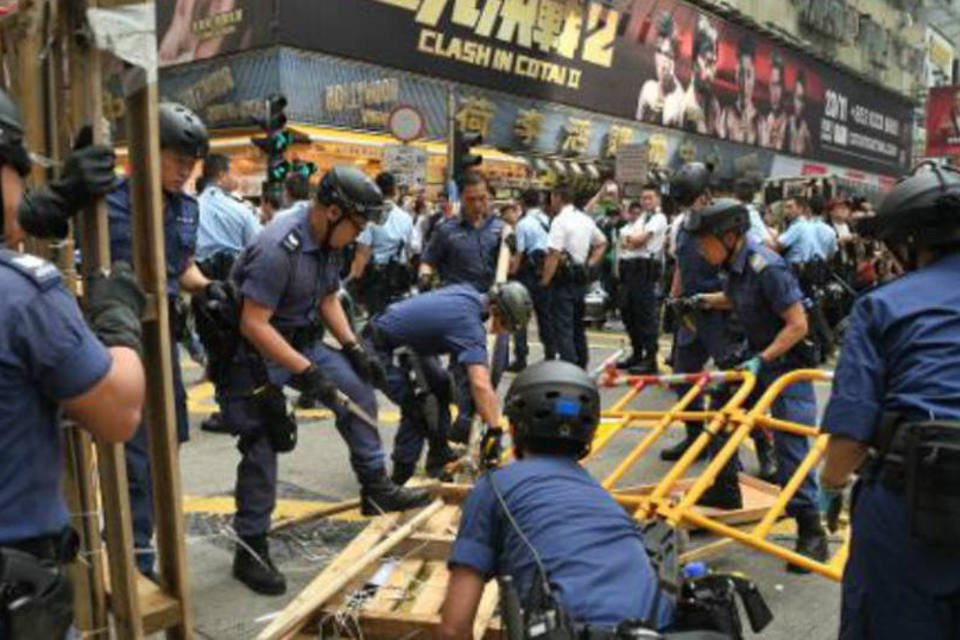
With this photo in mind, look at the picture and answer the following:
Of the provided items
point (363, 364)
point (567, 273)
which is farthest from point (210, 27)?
point (363, 364)

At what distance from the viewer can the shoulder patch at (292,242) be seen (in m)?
4.24

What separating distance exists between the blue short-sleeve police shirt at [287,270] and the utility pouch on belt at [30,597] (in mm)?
2308

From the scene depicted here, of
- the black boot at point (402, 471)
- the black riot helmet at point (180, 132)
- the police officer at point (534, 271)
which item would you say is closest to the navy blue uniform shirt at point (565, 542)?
the black riot helmet at point (180, 132)

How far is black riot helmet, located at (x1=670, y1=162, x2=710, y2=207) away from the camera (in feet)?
22.0

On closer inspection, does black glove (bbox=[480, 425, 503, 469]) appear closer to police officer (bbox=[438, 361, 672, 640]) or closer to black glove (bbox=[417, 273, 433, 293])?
police officer (bbox=[438, 361, 672, 640])

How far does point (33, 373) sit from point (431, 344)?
3.47 metres

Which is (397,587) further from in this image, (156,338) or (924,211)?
(924,211)

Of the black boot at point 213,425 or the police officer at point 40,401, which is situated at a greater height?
the police officer at point 40,401

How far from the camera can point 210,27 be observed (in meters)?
20.4

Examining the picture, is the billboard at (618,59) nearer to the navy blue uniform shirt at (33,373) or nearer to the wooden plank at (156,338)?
the wooden plank at (156,338)

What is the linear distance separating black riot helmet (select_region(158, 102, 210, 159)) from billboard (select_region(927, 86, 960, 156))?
1447 inches

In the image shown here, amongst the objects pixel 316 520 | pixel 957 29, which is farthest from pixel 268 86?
pixel 957 29

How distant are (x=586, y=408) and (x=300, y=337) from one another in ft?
7.48

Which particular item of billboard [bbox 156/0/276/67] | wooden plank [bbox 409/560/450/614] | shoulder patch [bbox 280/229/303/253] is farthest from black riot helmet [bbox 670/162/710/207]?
billboard [bbox 156/0/276/67]
